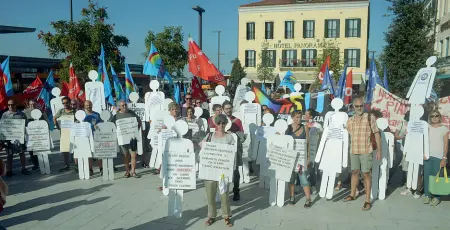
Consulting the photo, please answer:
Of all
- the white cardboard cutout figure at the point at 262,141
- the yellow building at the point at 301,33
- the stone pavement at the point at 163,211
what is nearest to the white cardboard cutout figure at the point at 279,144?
the stone pavement at the point at 163,211

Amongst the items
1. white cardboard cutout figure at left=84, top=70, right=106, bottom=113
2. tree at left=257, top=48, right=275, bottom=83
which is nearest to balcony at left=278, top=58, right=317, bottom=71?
tree at left=257, top=48, right=275, bottom=83

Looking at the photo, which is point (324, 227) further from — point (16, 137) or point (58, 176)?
point (16, 137)

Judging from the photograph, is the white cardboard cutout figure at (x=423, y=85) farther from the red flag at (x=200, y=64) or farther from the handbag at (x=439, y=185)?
the red flag at (x=200, y=64)

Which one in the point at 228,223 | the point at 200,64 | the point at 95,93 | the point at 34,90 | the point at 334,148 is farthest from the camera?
the point at 34,90

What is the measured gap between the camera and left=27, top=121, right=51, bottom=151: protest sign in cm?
855

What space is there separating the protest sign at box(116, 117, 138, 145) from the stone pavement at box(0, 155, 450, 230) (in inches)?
36.7

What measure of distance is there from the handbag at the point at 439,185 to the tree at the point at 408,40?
9919 mm

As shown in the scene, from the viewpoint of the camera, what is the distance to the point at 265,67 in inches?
1577

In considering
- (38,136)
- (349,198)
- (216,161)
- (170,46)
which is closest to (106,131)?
(38,136)

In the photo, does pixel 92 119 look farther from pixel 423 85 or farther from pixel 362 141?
pixel 423 85

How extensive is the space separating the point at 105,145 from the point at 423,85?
6.55m

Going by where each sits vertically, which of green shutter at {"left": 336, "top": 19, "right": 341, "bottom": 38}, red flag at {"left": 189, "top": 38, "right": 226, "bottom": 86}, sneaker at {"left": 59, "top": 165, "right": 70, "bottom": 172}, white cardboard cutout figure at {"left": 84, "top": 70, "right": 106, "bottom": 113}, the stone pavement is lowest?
the stone pavement

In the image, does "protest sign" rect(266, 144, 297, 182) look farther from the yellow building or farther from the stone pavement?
the yellow building

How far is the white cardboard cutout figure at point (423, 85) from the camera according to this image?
24.5 feet
